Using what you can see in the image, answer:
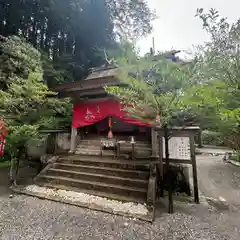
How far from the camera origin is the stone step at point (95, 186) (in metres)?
4.23

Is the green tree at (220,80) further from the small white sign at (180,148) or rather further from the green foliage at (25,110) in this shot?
the green foliage at (25,110)

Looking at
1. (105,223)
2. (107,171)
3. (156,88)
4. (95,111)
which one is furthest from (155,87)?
(95,111)

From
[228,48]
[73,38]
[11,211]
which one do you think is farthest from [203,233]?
[73,38]

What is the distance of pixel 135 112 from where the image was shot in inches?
151

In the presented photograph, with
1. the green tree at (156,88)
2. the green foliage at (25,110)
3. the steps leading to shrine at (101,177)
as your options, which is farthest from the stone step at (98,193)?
the green foliage at (25,110)

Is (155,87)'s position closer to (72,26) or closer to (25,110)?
(25,110)

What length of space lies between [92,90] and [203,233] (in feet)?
19.3

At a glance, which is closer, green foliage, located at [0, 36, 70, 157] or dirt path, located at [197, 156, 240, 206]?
Result: green foliage, located at [0, 36, 70, 157]

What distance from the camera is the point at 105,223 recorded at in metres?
3.18

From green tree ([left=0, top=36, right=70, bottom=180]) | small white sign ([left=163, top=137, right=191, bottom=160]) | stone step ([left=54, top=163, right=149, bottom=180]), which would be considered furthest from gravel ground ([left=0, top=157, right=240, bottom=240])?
green tree ([left=0, top=36, right=70, bottom=180])

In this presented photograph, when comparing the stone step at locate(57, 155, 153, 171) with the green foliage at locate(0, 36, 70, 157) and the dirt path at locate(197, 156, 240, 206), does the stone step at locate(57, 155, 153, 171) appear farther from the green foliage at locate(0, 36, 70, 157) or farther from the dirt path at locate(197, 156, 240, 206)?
the dirt path at locate(197, 156, 240, 206)

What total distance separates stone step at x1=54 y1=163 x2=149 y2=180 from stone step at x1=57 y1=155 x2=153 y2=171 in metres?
0.20

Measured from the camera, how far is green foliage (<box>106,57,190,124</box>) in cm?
308

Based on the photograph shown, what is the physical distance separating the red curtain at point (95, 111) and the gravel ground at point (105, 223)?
11.2ft
